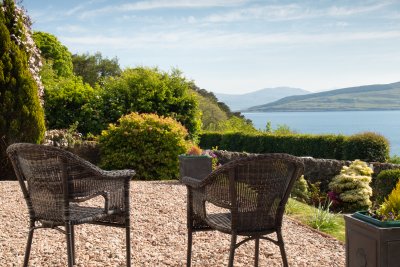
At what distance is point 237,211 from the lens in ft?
11.3

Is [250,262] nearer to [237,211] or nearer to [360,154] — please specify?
[237,211]

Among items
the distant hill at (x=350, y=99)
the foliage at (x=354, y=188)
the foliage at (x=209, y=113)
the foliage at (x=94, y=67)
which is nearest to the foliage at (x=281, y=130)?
the foliage at (x=354, y=188)

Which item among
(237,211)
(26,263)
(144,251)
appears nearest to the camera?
(237,211)

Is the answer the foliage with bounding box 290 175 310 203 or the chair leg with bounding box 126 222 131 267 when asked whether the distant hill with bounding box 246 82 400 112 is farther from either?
the chair leg with bounding box 126 222 131 267

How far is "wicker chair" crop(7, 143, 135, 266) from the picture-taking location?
3.59 meters

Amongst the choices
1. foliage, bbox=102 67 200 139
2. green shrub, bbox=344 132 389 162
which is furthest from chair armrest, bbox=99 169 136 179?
green shrub, bbox=344 132 389 162

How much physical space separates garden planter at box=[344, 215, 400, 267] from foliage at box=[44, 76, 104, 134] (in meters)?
11.0

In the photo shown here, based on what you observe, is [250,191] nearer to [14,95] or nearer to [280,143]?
[14,95]

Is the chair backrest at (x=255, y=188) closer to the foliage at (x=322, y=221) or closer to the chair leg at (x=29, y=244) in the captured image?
the chair leg at (x=29, y=244)

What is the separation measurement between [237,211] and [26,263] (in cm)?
178

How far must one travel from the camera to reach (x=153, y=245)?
4961mm

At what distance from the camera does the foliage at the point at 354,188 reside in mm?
10156

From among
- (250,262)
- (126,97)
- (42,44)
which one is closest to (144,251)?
(250,262)

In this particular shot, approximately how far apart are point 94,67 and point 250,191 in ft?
130
